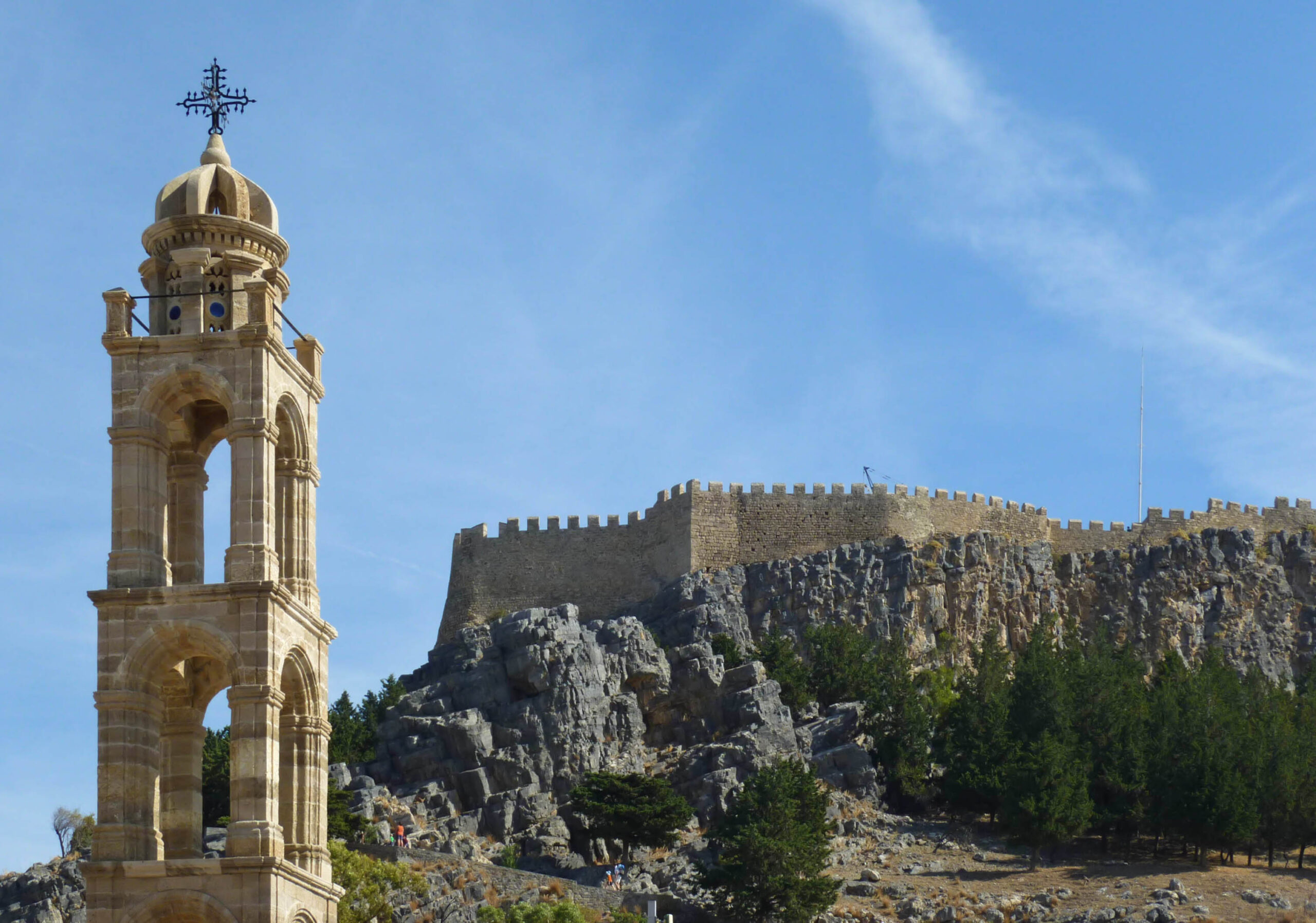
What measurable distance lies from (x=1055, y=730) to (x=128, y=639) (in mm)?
46373

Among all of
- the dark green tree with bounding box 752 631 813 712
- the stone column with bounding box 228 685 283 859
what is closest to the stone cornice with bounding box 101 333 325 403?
the stone column with bounding box 228 685 283 859

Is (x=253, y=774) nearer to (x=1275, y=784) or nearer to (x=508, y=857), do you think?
(x=508, y=857)

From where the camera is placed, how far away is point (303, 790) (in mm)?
31281

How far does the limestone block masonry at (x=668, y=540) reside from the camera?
8794 centimetres

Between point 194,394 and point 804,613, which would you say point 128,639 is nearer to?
point 194,394

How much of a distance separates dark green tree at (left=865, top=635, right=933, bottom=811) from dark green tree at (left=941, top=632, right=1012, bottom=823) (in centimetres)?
88

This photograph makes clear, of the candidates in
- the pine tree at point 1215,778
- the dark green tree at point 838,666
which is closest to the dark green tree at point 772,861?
the pine tree at point 1215,778

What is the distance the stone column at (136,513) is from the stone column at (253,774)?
2.31m

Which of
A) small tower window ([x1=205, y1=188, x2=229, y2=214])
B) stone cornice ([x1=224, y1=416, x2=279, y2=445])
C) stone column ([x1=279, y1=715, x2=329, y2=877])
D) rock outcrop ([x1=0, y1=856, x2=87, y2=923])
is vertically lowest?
rock outcrop ([x1=0, y1=856, x2=87, y2=923])

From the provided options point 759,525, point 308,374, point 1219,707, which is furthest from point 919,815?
point 308,374

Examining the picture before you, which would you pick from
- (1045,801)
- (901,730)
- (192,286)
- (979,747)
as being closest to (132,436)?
(192,286)

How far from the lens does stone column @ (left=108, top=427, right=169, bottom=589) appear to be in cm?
3080

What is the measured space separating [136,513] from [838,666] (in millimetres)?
54005

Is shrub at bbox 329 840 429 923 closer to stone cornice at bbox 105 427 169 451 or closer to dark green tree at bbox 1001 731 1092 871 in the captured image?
stone cornice at bbox 105 427 169 451
